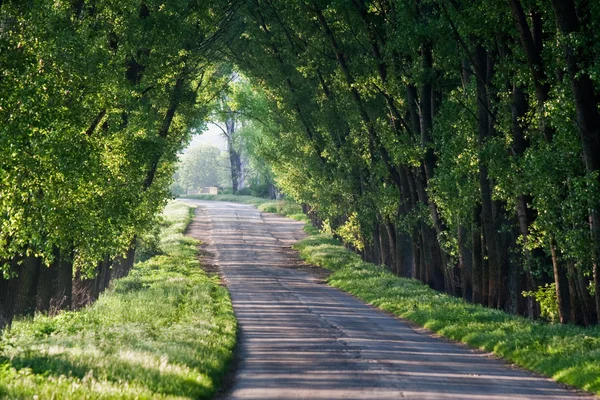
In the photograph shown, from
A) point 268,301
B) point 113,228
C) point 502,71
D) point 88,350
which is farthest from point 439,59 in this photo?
point 88,350

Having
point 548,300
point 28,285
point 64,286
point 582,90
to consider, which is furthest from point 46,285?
point 582,90

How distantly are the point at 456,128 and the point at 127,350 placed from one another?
18.6m

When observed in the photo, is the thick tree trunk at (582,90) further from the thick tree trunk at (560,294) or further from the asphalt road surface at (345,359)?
the asphalt road surface at (345,359)

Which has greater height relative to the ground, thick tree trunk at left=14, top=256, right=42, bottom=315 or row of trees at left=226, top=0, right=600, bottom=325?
row of trees at left=226, top=0, right=600, bottom=325

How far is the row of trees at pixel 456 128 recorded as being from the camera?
21.3m

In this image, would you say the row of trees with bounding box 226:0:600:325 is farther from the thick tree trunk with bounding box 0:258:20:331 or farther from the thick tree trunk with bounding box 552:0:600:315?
the thick tree trunk with bounding box 0:258:20:331

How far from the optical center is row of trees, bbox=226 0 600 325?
21.3 m

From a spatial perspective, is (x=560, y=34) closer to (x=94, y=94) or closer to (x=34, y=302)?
(x=94, y=94)

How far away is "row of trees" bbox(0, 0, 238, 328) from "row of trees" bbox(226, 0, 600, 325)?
23.6 ft

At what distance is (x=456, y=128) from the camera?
30.7m

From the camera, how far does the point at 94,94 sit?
1026 inches

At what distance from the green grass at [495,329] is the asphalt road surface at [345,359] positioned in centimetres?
47

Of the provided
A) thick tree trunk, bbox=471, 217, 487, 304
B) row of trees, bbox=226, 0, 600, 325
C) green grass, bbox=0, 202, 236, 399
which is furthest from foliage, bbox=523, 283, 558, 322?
green grass, bbox=0, 202, 236, 399

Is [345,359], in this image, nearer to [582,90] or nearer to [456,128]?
[582,90]
